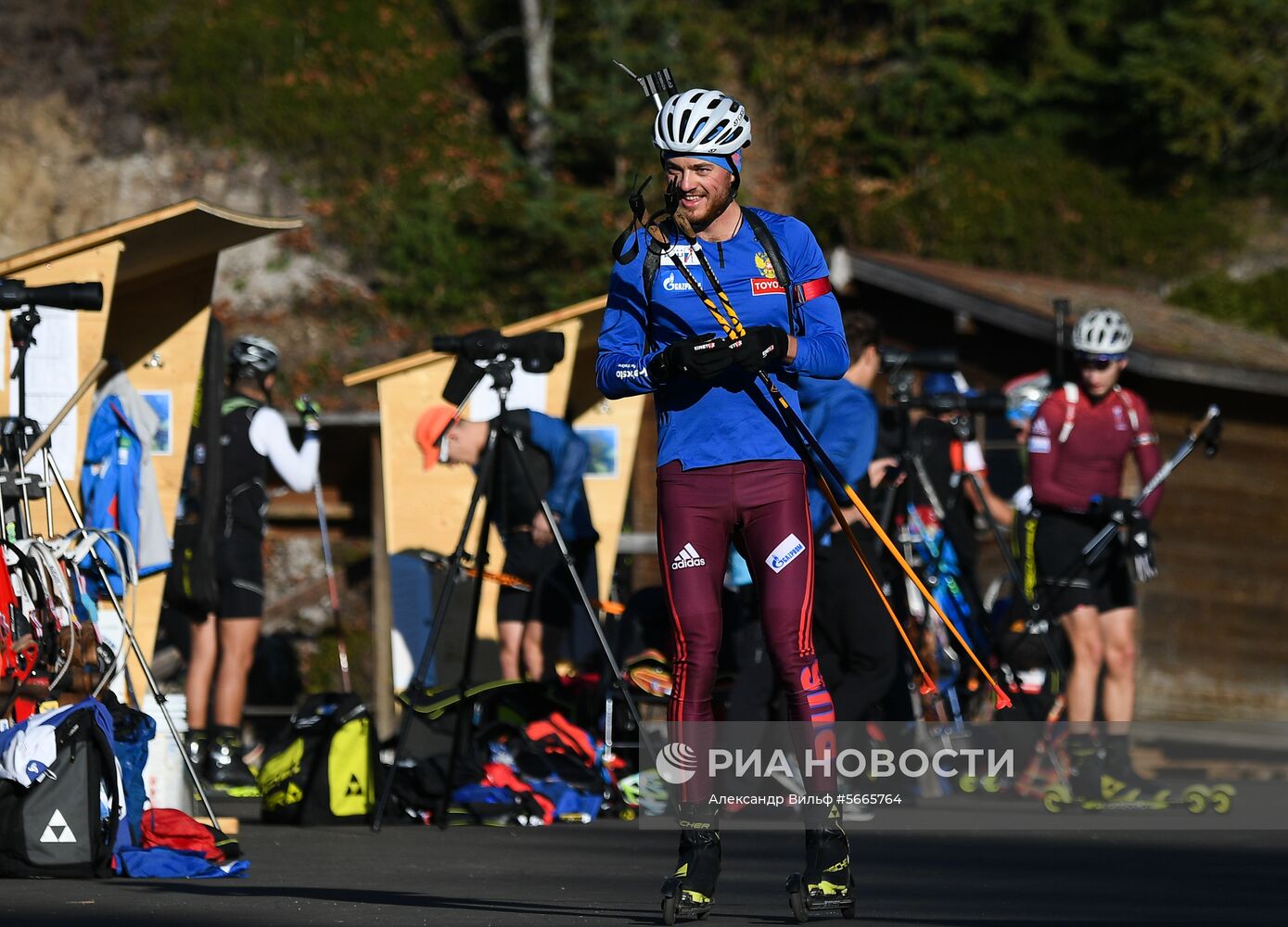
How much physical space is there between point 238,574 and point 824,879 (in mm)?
6762

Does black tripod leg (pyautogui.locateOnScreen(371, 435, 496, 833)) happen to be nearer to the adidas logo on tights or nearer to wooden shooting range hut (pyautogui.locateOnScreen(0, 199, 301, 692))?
wooden shooting range hut (pyautogui.locateOnScreen(0, 199, 301, 692))

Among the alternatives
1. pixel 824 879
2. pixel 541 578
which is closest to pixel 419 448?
pixel 541 578

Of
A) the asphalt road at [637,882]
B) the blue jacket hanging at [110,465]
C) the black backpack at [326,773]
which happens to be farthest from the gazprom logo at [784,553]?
the blue jacket hanging at [110,465]

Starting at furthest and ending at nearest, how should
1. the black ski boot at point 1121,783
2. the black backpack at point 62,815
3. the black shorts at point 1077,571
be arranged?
the black shorts at point 1077,571, the black ski boot at point 1121,783, the black backpack at point 62,815

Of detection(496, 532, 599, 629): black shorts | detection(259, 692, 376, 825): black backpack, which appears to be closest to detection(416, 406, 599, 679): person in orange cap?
detection(496, 532, 599, 629): black shorts

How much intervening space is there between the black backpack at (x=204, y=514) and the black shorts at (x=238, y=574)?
15.0 inches

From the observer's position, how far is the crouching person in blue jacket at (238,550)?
39.7ft

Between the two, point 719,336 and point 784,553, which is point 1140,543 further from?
point 719,336

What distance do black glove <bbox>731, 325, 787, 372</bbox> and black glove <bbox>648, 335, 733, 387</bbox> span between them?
0.04 m

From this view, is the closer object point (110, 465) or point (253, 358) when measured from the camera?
point (110, 465)

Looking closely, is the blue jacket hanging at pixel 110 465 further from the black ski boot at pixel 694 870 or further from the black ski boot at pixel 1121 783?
the black ski boot at pixel 1121 783

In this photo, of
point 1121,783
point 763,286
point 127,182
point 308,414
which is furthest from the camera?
point 127,182

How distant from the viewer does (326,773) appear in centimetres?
970

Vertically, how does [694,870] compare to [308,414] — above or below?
below
